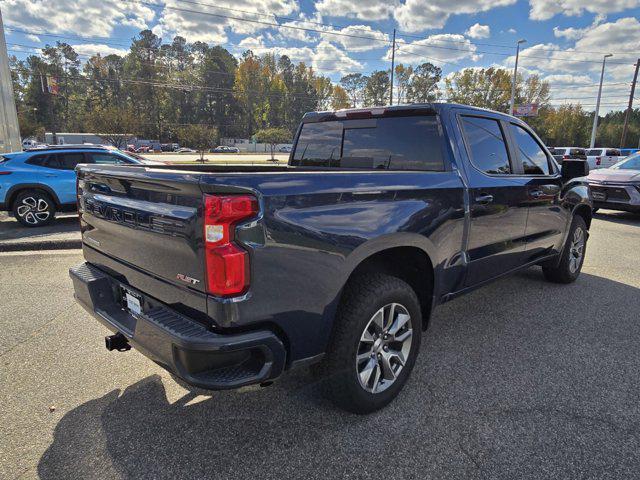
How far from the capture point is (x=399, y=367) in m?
2.65

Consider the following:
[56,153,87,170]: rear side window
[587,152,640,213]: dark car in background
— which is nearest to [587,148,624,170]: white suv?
[587,152,640,213]: dark car in background

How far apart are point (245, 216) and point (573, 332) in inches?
136

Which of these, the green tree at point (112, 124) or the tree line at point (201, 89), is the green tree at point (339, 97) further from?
the green tree at point (112, 124)

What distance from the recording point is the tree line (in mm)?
79000

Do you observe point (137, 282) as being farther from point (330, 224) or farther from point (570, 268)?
point (570, 268)

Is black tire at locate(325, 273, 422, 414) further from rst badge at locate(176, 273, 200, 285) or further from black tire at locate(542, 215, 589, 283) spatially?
black tire at locate(542, 215, 589, 283)

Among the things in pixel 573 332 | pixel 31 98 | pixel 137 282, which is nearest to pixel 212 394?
pixel 137 282

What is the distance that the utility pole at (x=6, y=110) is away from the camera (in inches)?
465

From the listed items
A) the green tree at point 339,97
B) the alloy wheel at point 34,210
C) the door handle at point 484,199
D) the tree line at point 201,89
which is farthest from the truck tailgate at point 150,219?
the green tree at point 339,97

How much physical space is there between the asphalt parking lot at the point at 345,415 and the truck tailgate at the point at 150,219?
2.47 feet

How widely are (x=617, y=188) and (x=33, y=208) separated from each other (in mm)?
13155

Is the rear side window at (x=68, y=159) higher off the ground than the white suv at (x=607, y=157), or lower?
higher

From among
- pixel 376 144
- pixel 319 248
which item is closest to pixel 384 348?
pixel 319 248

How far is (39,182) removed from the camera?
842 cm
